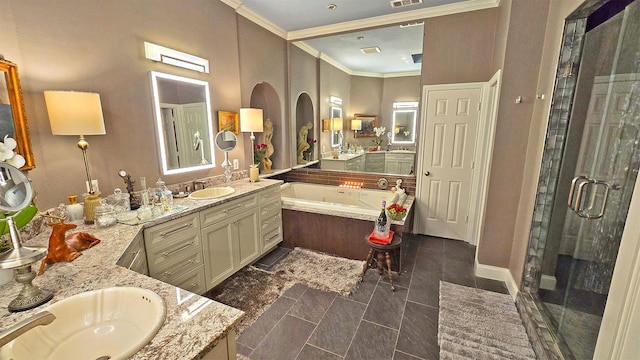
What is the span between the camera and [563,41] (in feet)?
6.40

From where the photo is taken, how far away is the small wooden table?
2615mm

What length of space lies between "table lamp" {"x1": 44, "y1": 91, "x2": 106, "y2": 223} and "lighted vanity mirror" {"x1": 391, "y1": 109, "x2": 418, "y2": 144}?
11.6 ft

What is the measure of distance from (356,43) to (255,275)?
3.45 metres

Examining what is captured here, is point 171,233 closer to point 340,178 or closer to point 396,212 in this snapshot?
point 396,212

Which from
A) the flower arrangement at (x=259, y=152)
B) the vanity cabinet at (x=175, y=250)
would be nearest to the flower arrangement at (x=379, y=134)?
the flower arrangement at (x=259, y=152)

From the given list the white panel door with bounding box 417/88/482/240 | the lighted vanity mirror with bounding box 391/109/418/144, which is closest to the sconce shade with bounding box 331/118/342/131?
the lighted vanity mirror with bounding box 391/109/418/144

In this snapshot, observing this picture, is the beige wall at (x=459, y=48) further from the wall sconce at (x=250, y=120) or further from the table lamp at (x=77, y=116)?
the table lamp at (x=77, y=116)

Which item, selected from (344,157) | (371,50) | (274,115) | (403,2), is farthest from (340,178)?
(403,2)

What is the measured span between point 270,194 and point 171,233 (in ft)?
4.19

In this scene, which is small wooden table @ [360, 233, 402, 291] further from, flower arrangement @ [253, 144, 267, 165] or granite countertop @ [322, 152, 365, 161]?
flower arrangement @ [253, 144, 267, 165]

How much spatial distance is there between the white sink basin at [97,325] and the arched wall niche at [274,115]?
3148mm

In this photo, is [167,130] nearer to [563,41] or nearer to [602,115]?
[563,41]

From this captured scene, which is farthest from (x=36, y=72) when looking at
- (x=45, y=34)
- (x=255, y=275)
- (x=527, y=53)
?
(x=527, y=53)

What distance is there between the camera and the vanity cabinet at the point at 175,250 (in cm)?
189
